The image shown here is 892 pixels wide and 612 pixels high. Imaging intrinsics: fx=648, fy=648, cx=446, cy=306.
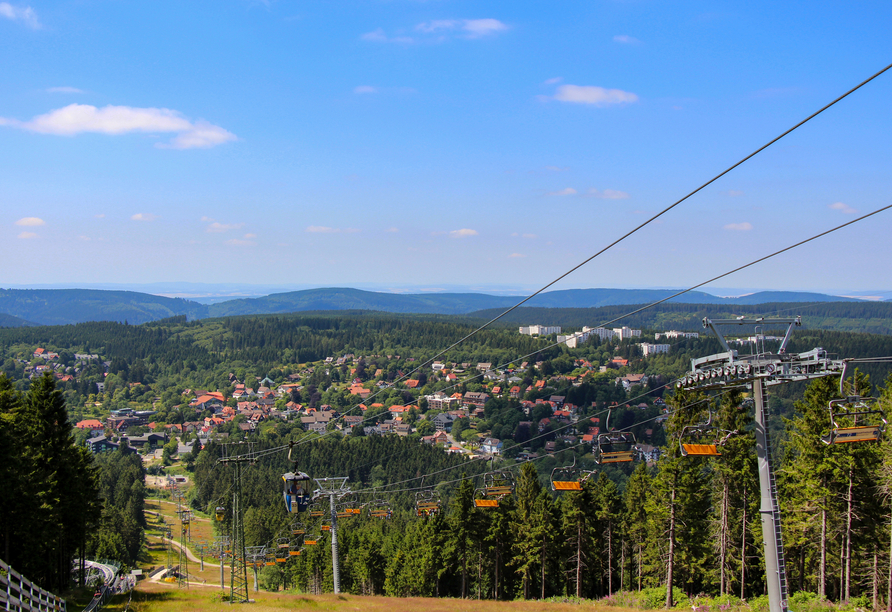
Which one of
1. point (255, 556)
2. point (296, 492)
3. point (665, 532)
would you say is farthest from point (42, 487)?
point (665, 532)

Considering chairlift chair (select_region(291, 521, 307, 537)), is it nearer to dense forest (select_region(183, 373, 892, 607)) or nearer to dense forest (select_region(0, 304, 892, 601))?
dense forest (select_region(0, 304, 892, 601))

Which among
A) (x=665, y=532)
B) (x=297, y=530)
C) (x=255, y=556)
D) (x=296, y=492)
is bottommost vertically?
(x=255, y=556)

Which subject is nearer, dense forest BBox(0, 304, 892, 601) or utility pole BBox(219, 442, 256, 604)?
dense forest BBox(0, 304, 892, 601)

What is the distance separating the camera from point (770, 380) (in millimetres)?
14953

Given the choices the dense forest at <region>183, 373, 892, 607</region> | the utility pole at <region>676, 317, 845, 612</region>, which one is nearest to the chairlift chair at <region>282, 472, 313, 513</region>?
the dense forest at <region>183, 373, 892, 607</region>

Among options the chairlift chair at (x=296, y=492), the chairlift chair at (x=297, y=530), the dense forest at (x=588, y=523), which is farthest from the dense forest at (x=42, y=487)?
the chairlift chair at (x=297, y=530)

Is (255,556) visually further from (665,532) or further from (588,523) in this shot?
(665,532)

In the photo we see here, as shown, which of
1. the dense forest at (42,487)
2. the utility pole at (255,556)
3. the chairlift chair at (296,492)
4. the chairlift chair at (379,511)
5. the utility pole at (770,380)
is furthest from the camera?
the utility pole at (255,556)

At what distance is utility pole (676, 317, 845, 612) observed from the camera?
14.4 metres

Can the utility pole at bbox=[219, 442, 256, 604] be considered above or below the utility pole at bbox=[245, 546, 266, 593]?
above

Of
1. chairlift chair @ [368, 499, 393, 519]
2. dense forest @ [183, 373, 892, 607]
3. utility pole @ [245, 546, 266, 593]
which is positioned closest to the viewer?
dense forest @ [183, 373, 892, 607]

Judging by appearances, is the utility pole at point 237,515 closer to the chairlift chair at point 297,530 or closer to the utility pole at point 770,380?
the chairlift chair at point 297,530

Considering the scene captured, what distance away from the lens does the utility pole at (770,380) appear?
1437 centimetres

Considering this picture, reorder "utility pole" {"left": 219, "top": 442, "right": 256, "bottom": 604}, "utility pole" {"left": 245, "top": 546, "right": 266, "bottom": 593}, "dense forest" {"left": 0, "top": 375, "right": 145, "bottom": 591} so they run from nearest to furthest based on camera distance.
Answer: "dense forest" {"left": 0, "top": 375, "right": 145, "bottom": 591} → "utility pole" {"left": 219, "top": 442, "right": 256, "bottom": 604} → "utility pole" {"left": 245, "top": 546, "right": 266, "bottom": 593}
